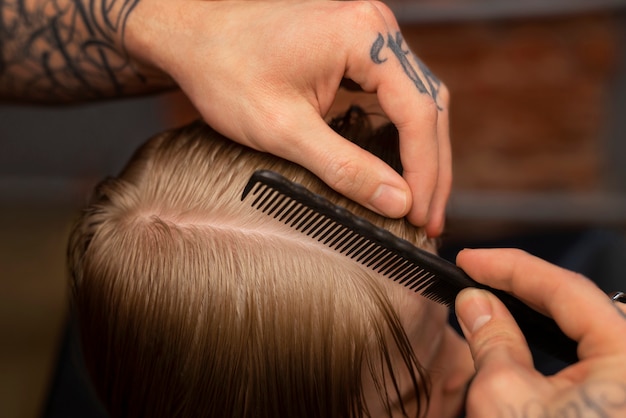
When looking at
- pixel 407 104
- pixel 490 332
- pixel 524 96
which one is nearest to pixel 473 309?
pixel 490 332

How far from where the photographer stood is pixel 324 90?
3.01ft

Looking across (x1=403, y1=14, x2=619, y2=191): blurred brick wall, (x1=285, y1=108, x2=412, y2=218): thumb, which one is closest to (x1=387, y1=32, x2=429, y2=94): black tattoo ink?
(x1=285, y1=108, x2=412, y2=218): thumb

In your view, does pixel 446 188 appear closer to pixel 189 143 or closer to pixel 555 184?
pixel 189 143

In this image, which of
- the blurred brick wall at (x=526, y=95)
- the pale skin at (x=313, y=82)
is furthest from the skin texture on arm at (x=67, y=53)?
the blurred brick wall at (x=526, y=95)

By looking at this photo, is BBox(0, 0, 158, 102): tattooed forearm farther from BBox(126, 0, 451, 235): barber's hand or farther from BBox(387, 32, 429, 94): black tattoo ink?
BBox(387, 32, 429, 94): black tattoo ink

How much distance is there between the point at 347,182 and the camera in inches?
33.4

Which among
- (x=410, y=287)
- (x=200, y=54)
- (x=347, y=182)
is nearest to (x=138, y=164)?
(x=200, y=54)

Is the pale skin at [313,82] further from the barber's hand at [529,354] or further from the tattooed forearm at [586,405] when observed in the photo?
the tattooed forearm at [586,405]

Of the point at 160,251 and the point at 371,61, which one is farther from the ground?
the point at 371,61

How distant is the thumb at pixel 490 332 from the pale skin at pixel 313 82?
0.49ft

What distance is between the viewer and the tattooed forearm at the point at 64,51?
1161mm

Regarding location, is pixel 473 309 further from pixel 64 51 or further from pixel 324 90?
pixel 64 51

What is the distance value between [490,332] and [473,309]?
0.05m

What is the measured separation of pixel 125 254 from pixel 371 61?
1.39 ft
